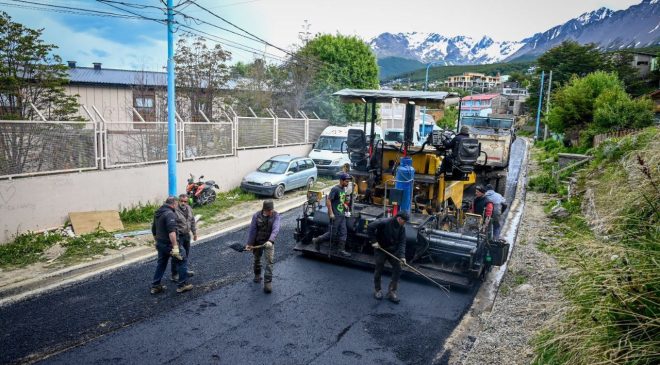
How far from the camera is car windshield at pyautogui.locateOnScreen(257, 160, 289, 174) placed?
640 inches

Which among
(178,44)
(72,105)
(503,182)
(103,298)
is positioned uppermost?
(178,44)

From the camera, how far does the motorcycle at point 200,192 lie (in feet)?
45.0

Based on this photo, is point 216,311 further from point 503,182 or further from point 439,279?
point 503,182

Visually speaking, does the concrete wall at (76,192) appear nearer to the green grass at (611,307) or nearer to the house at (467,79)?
the green grass at (611,307)

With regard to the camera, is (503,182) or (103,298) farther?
(503,182)

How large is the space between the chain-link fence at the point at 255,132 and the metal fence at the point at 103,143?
0.13ft

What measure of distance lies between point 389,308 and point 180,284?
136 inches

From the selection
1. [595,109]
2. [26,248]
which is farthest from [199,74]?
[595,109]

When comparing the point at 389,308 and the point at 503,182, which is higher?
the point at 503,182

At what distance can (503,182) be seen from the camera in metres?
15.6

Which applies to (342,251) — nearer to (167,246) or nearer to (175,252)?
(175,252)

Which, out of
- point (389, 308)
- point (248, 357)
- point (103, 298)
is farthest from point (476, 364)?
point (103, 298)

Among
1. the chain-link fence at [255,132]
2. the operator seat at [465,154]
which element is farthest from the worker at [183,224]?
the chain-link fence at [255,132]

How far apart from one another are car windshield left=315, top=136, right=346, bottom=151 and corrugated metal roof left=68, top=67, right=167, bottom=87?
8.26 metres
